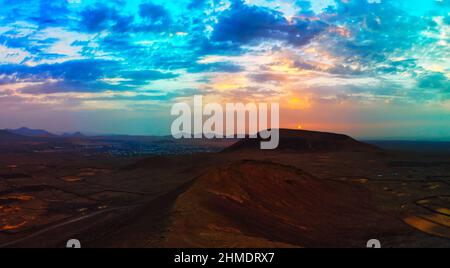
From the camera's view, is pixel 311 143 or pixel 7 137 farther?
pixel 7 137

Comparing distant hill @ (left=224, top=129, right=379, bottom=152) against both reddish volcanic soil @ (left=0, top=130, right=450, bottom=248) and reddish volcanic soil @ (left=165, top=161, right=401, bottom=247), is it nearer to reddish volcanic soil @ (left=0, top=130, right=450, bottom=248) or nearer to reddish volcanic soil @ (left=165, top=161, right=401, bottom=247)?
reddish volcanic soil @ (left=0, top=130, right=450, bottom=248)

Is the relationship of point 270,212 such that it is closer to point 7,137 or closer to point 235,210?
point 235,210

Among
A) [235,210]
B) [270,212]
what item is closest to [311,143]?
[270,212]

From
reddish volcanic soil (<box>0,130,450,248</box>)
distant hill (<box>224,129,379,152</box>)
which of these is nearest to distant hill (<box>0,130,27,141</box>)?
distant hill (<box>224,129,379,152</box>)

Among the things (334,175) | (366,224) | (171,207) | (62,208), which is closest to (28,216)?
(62,208)

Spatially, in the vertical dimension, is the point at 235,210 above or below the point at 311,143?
below

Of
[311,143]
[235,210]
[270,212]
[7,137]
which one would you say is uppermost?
[311,143]
